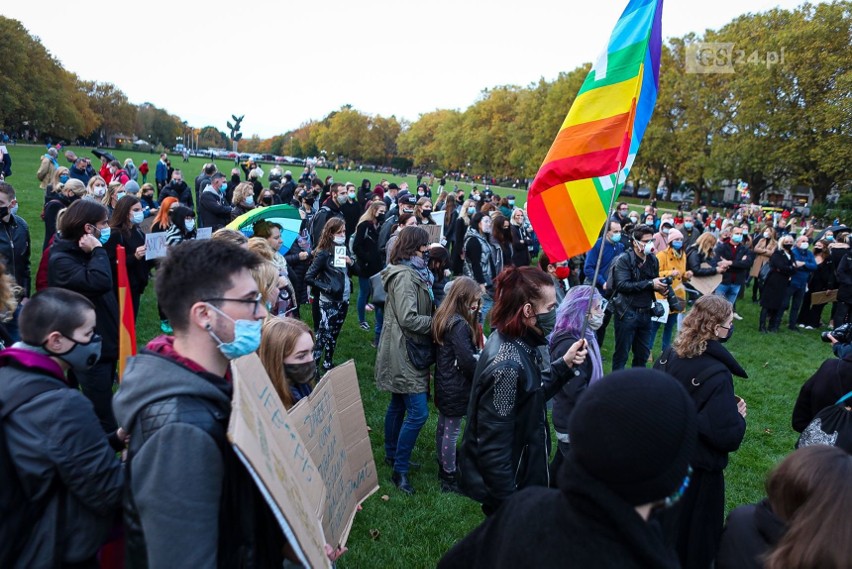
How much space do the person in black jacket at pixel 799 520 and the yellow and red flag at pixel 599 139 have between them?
7.54 feet

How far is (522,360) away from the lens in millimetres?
3279

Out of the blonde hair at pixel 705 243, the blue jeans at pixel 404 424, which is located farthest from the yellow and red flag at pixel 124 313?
the blonde hair at pixel 705 243

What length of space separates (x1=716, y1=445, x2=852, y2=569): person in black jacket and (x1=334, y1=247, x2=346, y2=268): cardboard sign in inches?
199

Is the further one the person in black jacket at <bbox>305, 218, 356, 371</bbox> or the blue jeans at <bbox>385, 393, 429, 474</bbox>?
the person in black jacket at <bbox>305, 218, 356, 371</bbox>

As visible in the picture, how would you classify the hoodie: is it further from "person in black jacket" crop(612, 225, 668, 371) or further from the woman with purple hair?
"person in black jacket" crop(612, 225, 668, 371)

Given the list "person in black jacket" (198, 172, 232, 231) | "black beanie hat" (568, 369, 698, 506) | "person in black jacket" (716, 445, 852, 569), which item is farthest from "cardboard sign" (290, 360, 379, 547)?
"person in black jacket" (198, 172, 232, 231)

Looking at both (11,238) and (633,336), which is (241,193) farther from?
(633,336)

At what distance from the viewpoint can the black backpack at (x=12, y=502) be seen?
2.13 metres

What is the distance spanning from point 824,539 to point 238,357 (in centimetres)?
195

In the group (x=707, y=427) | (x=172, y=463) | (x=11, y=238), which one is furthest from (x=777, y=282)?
(x=172, y=463)

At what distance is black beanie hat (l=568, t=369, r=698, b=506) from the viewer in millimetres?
1416

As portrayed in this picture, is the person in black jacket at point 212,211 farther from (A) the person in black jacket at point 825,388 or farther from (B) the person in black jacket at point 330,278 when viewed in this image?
(A) the person in black jacket at point 825,388

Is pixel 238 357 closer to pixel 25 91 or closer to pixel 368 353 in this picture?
pixel 368 353

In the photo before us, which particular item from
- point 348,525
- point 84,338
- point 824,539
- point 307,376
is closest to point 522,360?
point 307,376
